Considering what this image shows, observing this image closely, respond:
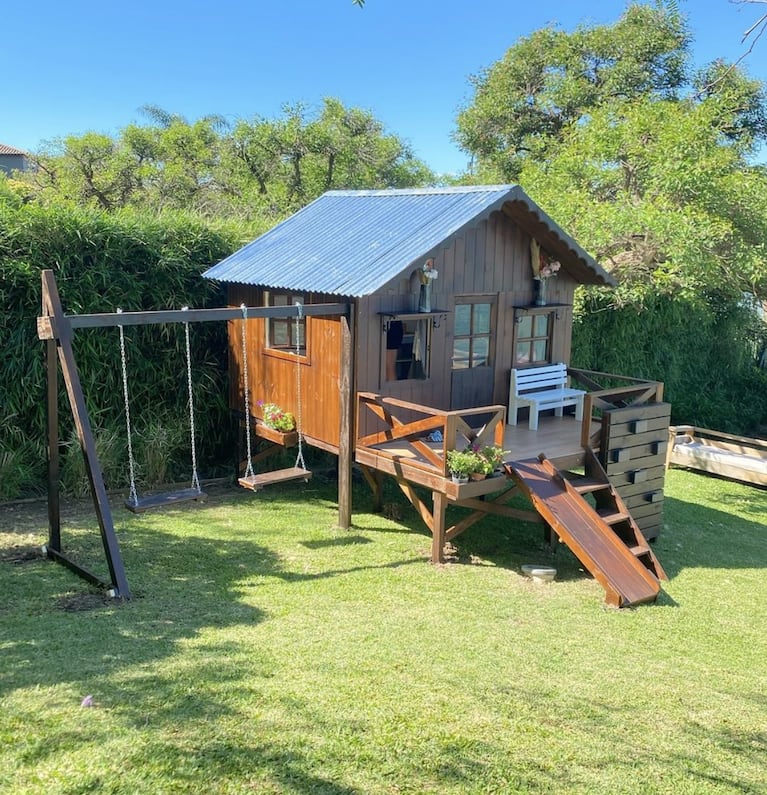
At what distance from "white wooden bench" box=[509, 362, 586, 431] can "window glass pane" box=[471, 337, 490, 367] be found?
0.46m

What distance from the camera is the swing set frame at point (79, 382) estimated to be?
23.5 feet

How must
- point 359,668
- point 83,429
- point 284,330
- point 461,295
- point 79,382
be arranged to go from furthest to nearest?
1. point 284,330
2. point 461,295
3. point 79,382
4. point 83,429
5. point 359,668

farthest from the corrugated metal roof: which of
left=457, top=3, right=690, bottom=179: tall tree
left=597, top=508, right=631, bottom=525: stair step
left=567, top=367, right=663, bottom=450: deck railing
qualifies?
left=457, top=3, right=690, bottom=179: tall tree

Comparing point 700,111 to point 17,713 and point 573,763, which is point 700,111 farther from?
point 17,713

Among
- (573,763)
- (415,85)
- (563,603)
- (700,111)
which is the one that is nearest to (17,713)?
(573,763)

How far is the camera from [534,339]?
10.8 metres

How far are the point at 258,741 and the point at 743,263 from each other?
11695mm

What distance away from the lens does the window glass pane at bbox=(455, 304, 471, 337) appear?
32.5 ft

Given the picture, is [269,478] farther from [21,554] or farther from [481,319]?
[481,319]

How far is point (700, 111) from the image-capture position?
14.0 metres

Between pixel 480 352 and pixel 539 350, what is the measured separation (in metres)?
1.17

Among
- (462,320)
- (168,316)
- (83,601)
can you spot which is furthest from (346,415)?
(83,601)

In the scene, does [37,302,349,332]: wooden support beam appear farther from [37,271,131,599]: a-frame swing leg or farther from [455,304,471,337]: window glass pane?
[455,304,471,337]: window glass pane

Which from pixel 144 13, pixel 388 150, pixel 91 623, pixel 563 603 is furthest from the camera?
pixel 144 13
